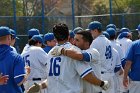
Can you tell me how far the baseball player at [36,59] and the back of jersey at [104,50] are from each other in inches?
48.5

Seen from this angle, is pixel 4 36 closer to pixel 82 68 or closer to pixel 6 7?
→ pixel 82 68

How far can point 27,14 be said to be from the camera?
23.2 m

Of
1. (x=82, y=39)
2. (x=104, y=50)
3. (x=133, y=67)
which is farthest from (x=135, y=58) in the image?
(x=82, y=39)

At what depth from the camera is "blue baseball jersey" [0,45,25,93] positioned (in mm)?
6512

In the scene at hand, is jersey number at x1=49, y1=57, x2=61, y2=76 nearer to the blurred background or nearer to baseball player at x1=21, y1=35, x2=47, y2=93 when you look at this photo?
baseball player at x1=21, y1=35, x2=47, y2=93

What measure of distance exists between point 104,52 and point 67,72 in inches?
164

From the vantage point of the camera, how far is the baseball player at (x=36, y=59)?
9.94 meters

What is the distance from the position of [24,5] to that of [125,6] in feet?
35.1

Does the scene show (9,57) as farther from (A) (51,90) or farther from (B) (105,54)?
(B) (105,54)

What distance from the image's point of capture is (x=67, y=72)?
6.03 metres

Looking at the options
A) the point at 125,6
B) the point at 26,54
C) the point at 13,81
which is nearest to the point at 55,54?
the point at 13,81

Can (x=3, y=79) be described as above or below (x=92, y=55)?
below

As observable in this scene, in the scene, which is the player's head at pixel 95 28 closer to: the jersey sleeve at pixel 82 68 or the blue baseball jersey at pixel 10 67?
the blue baseball jersey at pixel 10 67

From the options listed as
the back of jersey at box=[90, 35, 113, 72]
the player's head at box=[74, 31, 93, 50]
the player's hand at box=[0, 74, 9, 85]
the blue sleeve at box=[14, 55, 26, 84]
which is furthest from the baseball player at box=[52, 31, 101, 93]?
the back of jersey at box=[90, 35, 113, 72]
